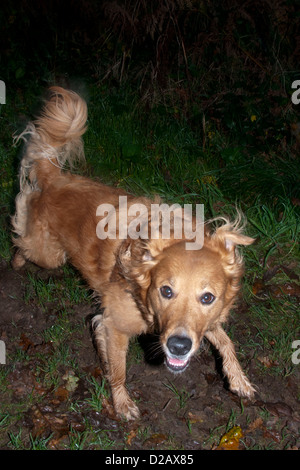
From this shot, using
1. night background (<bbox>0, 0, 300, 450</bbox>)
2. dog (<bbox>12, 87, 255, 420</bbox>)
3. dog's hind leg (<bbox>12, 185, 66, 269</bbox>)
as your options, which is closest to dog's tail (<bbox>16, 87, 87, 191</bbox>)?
dog (<bbox>12, 87, 255, 420</bbox>)

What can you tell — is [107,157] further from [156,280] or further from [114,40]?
Answer: [156,280]

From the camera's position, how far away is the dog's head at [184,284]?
7.94 feet

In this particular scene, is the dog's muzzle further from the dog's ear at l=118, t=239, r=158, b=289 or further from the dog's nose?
the dog's ear at l=118, t=239, r=158, b=289

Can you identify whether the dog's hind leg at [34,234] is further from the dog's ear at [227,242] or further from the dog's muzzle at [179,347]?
the dog's muzzle at [179,347]

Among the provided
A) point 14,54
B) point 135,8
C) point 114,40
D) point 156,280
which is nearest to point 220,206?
point 156,280

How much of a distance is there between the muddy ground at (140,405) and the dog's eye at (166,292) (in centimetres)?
104

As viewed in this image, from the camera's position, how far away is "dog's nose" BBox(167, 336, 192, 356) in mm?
2359

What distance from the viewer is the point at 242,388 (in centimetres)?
317

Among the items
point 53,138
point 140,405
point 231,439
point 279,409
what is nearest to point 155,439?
point 140,405

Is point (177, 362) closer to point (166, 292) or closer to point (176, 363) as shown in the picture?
point (176, 363)

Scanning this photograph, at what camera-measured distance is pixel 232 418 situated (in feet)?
9.98

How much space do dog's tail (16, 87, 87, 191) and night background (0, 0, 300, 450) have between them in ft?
3.36

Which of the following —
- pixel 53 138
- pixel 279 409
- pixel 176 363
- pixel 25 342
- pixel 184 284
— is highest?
pixel 53 138

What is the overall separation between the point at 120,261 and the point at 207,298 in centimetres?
69
